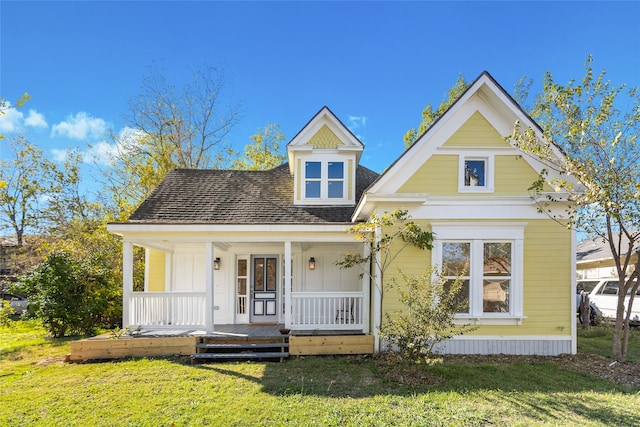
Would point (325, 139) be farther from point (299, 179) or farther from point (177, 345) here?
point (177, 345)

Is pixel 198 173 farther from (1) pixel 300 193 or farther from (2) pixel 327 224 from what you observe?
(2) pixel 327 224

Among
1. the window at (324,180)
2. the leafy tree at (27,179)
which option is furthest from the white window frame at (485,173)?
the leafy tree at (27,179)

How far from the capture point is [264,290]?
11.2 meters

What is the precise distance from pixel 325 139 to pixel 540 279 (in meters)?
7.09

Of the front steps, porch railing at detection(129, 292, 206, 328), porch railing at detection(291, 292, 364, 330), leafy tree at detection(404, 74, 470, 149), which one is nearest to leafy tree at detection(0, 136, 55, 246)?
porch railing at detection(129, 292, 206, 328)

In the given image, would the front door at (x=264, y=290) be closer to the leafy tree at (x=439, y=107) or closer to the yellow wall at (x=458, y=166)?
the yellow wall at (x=458, y=166)

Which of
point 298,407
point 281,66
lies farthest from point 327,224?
point 281,66

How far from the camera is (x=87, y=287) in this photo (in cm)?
1120

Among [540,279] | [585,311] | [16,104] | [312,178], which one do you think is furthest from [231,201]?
[585,311]

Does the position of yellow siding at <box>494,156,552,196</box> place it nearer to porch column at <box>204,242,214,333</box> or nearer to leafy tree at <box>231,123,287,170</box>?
porch column at <box>204,242,214,333</box>

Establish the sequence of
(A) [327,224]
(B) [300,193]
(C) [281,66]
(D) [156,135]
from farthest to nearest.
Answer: (D) [156,135]
(C) [281,66]
(B) [300,193]
(A) [327,224]

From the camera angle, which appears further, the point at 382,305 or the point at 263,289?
the point at 263,289

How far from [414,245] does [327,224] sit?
7.39 feet

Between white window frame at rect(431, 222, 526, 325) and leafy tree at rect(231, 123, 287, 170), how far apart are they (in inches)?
732
